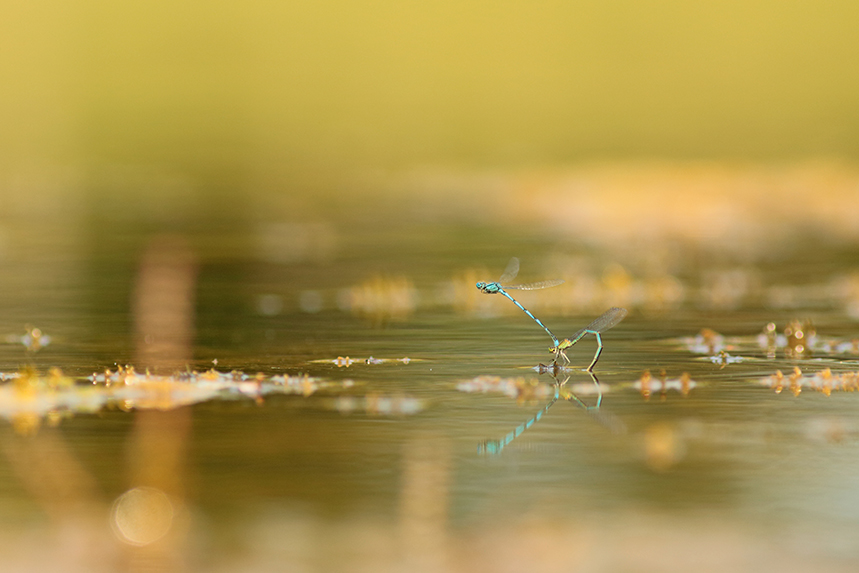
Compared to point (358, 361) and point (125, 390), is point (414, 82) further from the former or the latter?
point (125, 390)

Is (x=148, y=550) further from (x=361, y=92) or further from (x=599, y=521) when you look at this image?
(x=361, y=92)

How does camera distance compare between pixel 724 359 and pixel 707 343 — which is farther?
pixel 707 343

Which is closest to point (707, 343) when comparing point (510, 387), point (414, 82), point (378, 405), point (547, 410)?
point (510, 387)

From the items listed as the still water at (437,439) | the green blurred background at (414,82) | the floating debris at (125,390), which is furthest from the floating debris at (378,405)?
the green blurred background at (414,82)

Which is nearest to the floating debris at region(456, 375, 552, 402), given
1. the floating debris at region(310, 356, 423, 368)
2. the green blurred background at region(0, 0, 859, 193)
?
the floating debris at region(310, 356, 423, 368)

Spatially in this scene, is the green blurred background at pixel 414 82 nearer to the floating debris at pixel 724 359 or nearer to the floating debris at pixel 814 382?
the floating debris at pixel 724 359
